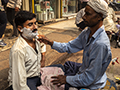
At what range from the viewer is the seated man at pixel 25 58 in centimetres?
178

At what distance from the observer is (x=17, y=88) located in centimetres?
178

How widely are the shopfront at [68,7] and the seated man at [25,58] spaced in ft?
35.9

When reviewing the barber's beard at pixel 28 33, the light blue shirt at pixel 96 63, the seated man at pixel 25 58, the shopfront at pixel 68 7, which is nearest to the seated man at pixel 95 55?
the light blue shirt at pixel 96 63

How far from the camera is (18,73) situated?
69.6 inches

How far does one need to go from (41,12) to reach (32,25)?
286 inches

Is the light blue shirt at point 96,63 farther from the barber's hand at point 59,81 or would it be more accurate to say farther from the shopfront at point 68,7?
the shopfront at point 68,7

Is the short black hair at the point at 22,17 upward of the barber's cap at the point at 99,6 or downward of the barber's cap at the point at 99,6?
downward

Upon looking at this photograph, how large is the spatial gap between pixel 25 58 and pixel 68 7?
12442mm

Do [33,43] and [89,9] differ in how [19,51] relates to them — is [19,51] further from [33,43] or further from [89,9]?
[89,9]

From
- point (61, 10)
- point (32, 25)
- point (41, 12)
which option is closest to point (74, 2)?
point (61, 10)

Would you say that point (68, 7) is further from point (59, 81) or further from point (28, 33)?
point (59, 81)

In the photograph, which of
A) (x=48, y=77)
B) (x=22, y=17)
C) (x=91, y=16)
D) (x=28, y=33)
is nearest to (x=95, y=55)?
(x=91, y=16)

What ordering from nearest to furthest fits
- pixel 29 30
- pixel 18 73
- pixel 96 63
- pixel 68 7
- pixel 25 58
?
pixel 96 63
pixel 18 73
pixel 25 58
pixel 29 30
pixel 68 7

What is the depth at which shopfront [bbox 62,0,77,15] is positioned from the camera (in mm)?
12624
